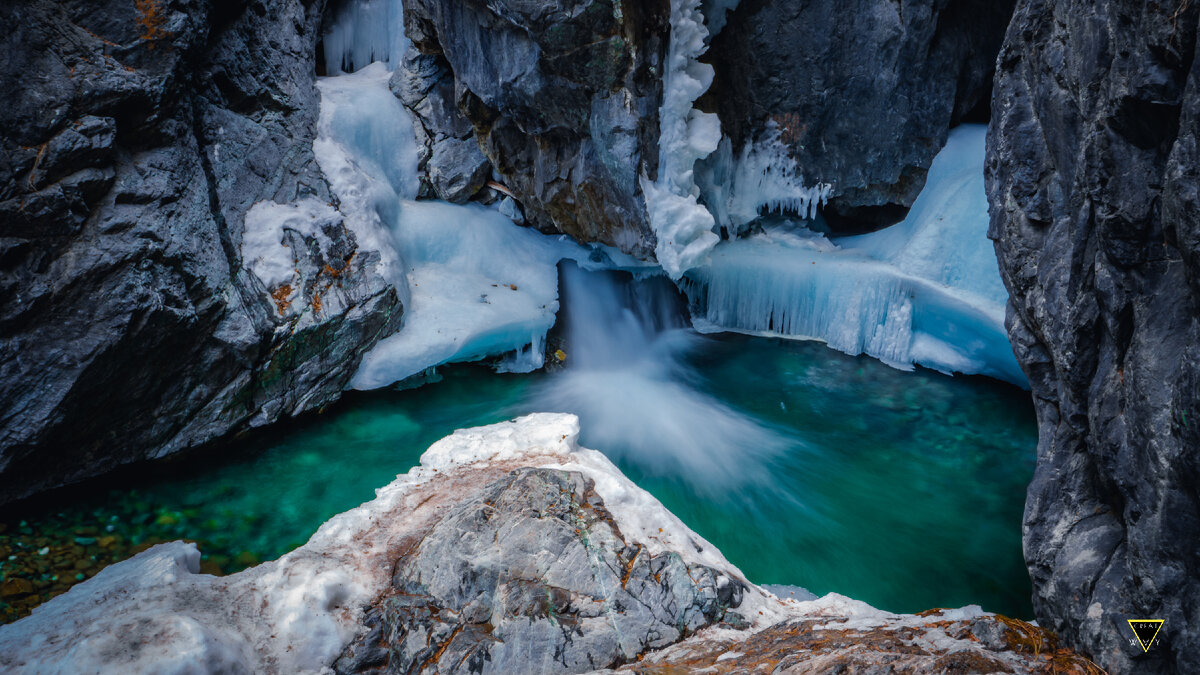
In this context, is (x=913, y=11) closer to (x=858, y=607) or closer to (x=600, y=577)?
(x=858, y=607)

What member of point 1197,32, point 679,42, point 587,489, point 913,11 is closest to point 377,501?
point 587,489

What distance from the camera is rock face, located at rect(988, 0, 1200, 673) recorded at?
7.63 ft

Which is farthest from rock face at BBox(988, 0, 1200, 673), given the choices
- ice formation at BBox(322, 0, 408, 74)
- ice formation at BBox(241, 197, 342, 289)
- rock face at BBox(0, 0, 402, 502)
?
ice formation at BBox(322, 0, 408, 74)

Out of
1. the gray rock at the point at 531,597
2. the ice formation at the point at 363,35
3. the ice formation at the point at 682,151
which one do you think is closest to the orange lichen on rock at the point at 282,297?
the gray rock at the point at 531,597

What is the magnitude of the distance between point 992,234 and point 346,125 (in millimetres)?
7933

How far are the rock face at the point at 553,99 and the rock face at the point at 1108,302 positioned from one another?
12.8 feet

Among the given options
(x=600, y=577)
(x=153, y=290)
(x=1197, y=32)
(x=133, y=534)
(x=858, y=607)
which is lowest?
(x=133, y=534)

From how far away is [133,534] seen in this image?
17.8 ft

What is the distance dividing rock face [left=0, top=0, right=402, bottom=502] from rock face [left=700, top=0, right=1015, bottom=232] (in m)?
5.71

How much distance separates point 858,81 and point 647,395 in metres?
5.17

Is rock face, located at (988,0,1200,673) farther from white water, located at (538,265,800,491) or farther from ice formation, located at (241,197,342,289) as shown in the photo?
ice formation, located at (241,197,342,289)

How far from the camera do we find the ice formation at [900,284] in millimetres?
8195

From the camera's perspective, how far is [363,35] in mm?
10211

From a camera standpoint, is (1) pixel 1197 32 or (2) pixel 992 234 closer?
(1) pixel 1197 32
